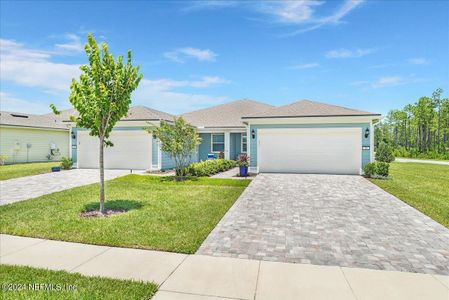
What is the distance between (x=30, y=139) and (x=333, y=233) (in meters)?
27.6

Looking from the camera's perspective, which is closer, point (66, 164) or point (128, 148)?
point (66, 164)

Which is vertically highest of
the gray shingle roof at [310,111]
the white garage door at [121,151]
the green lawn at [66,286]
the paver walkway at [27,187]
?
the gray shingle roof at [310,111]

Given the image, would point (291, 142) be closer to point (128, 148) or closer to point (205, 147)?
point (205, 147)

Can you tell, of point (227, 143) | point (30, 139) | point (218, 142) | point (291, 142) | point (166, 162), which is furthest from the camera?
point (30, 139)

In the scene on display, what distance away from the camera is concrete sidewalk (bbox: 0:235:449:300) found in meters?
3.40

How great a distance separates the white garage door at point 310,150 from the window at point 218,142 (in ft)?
20.7

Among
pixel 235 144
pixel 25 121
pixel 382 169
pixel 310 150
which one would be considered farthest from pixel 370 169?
pixel 25 121

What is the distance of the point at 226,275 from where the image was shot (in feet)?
12.8

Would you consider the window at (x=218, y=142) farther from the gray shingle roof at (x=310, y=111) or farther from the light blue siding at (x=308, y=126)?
the light blue siding at (x=308, y=126)

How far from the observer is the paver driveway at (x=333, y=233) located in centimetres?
457

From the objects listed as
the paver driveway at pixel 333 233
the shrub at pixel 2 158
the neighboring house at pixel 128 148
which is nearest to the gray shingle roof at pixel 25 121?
the shrub at pixel 2 158

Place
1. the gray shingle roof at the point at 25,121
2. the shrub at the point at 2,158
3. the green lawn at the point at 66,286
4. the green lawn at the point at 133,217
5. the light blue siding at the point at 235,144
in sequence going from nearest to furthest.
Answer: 1. the green lawn at the point at 66,286
2. the green lawn at the point at 133,217
3. the shrub at the point at 2,158
4. the light blue siding at the point at 235,144
5. the gray shingle roof at the point at 25,121

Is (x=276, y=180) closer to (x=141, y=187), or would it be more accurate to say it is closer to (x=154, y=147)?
(x=141, y=187)

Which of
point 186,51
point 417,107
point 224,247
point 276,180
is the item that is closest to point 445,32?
point 276,180
